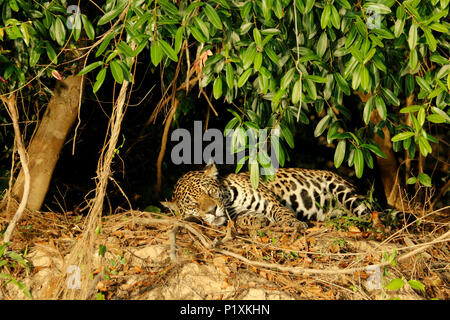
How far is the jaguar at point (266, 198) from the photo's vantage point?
6.09 m

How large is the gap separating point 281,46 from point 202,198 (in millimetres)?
2479

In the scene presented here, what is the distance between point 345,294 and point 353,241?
101 cm

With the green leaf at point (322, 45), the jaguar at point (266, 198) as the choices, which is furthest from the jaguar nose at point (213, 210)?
the green leaf at point (322, 45)

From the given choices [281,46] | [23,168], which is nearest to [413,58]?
[281,46]

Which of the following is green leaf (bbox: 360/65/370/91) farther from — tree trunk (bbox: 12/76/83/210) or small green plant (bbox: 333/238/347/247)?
tree trunk (bbox: 12/76/83/210)

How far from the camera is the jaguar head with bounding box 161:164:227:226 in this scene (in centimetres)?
602

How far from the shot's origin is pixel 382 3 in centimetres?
378

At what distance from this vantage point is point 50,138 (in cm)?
554

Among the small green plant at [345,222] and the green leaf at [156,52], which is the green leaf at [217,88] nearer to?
the green leaf at [156,52]

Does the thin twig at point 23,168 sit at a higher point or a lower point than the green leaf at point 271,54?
lower

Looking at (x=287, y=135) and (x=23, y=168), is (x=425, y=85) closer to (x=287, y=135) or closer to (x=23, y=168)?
(x=287, y=135)

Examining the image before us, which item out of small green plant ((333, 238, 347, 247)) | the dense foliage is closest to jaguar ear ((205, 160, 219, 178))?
the dense foliage

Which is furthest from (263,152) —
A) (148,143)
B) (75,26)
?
(148,143)

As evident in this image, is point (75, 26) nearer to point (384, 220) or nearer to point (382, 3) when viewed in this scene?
point (382, 3)
